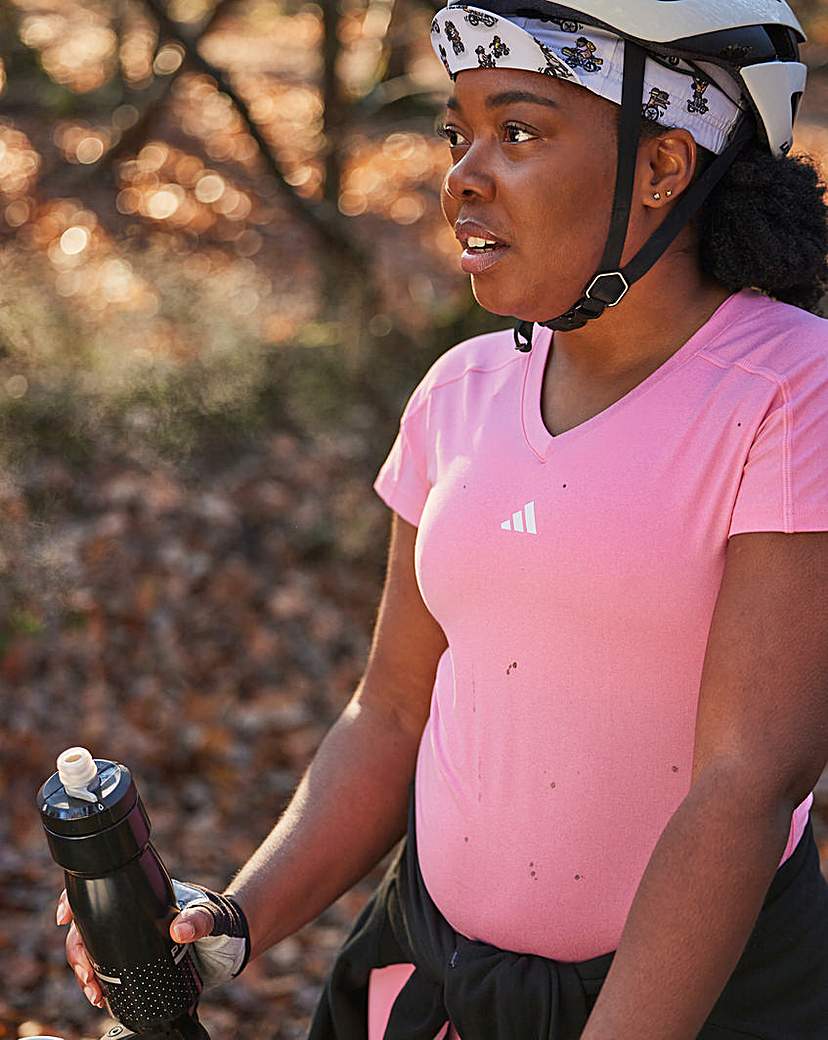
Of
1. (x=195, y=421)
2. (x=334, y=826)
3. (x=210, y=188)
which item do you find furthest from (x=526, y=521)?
(x=210, y=188)

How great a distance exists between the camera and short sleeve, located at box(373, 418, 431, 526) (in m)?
2.02

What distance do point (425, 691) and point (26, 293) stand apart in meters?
4.55

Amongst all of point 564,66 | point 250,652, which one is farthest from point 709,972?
point 250,652

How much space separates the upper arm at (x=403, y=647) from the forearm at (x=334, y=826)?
0.10 feet

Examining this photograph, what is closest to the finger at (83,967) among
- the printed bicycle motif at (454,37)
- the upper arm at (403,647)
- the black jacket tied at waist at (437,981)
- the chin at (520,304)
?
the black jacket tied at waist at (437,981)

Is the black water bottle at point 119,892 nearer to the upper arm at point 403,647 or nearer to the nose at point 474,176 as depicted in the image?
the upper arm at point 403,647

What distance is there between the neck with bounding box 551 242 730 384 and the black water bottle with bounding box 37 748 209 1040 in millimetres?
847

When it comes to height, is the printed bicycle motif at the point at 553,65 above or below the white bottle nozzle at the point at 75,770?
above

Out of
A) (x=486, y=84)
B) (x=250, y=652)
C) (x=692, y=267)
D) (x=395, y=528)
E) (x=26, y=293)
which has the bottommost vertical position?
(x=250, y=652)

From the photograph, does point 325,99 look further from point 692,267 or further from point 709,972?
point 709,972

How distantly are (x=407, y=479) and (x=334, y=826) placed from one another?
0.54 metres

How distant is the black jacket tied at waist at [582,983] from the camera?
5.71 feet

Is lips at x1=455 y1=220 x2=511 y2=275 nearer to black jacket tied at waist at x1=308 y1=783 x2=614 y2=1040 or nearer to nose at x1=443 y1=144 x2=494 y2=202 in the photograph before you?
nose at x1=443 y1=144 x2=494 y2=202

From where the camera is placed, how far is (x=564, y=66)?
1659mm
